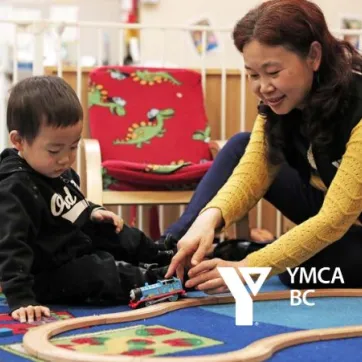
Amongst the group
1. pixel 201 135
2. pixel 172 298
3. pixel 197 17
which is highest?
pixel 197 17

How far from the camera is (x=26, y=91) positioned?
1525 mm

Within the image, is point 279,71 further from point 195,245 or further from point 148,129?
point 148,129

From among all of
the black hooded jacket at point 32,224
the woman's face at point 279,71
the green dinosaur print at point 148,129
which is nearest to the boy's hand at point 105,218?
the black hooded jacket at point 32,224

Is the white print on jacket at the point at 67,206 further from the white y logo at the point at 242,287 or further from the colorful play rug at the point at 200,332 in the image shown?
the white y logo at the point at 242,287

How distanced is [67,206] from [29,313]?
27cm

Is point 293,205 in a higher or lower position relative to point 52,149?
lower

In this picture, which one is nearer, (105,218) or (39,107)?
(39,107)

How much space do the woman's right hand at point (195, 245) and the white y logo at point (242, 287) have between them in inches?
2.8

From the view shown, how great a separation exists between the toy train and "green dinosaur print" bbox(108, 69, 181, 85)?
1200 mm

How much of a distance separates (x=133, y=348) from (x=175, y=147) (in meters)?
1.47

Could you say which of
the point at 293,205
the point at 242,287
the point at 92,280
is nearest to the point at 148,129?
the point at 293,205

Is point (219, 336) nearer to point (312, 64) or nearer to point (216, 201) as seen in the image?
point (216, 201)

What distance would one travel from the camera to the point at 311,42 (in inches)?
62.6

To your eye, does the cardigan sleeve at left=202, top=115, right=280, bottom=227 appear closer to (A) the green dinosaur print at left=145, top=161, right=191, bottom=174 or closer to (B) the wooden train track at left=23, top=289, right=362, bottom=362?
(B) the wooden train track at left=23, top=289, right=362, bottom=362
